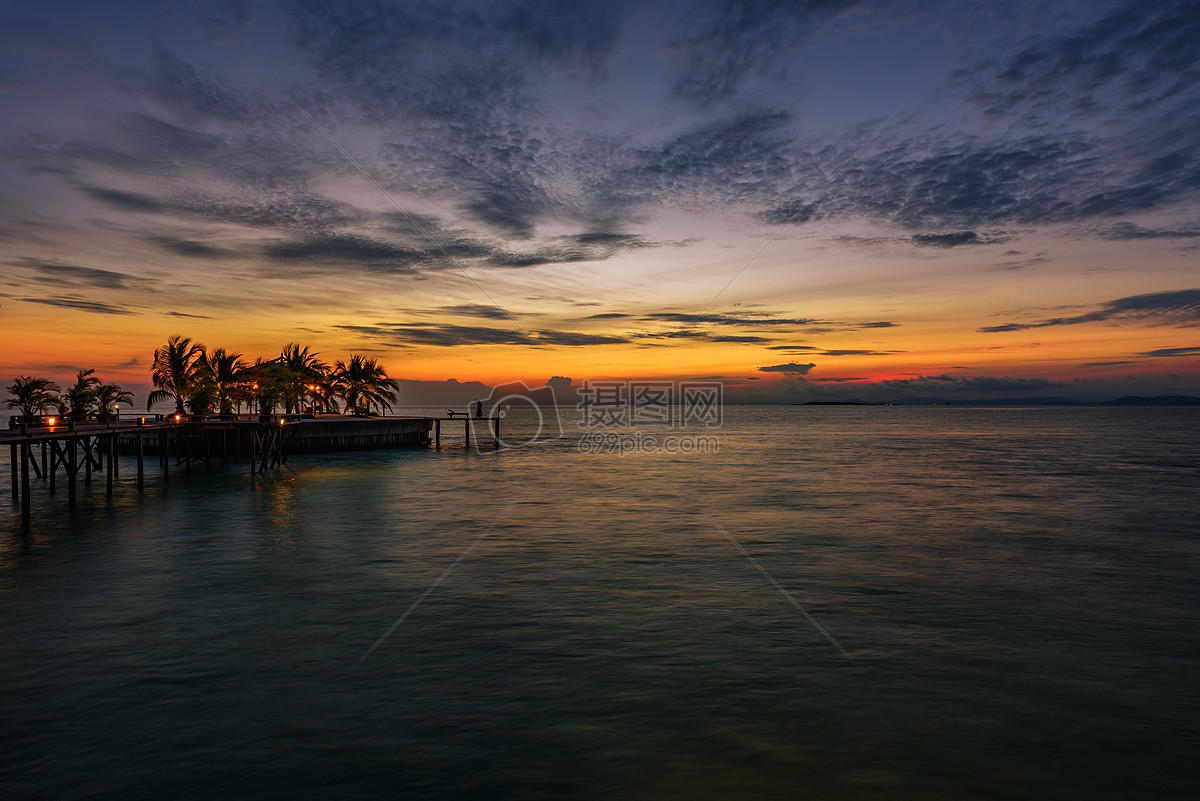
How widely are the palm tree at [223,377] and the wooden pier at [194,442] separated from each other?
481 cm

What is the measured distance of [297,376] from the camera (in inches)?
2817

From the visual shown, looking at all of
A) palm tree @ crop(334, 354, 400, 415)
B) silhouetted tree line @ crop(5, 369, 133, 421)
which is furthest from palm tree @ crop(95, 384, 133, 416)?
palm tree @ crop(334, 354, 400, 415)

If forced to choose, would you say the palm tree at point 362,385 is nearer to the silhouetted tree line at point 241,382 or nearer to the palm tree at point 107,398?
the silhouetted tree line at point 241,382

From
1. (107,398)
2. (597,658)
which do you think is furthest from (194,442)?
(597,658)

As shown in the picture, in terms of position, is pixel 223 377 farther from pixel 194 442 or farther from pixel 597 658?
pixel 597 658

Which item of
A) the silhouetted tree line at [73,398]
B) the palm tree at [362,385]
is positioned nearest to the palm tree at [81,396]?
the silhouetted tree line at [73,398]

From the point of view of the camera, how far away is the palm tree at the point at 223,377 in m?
61.9

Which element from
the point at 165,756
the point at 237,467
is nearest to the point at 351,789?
the point at 165,756

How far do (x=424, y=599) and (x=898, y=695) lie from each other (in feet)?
36.3

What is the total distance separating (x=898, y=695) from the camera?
10930 mm

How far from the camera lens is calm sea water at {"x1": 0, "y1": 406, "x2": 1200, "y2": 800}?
8672 mm

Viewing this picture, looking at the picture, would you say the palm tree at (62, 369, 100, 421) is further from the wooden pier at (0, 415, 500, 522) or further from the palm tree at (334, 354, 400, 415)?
the palm tree at (334, 354, 400, 415)

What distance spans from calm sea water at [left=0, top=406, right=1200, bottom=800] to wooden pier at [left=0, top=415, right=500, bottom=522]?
13.0m

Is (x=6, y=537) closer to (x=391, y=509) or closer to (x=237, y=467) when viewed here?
(x=391, y=509)
